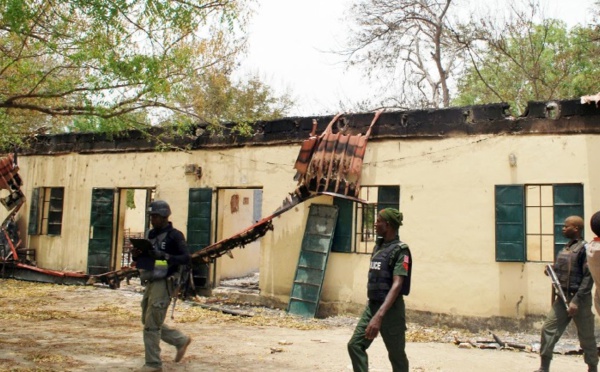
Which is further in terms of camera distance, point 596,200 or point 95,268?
point 95,268

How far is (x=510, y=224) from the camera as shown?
29.1 ft

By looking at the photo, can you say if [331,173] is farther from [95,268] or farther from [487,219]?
[95,268]

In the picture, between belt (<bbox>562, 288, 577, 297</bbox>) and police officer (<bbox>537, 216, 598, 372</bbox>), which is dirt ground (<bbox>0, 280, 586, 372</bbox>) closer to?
police officer (<bbox>537, 216, 598, 372</bbox>)

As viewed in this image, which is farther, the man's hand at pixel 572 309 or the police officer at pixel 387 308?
the man's hand at pixel 572 309

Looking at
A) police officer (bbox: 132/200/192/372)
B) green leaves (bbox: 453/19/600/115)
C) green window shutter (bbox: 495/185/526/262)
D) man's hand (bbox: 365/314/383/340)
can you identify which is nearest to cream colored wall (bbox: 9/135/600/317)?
green window shutter (bbox: 495/185/526/262)

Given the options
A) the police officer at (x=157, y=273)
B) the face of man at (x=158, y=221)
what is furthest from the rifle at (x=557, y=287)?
the face of man at (x=158, y=221)

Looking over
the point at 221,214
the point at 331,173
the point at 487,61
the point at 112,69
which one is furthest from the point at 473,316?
the point at 487,61

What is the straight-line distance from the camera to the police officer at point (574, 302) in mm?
5594

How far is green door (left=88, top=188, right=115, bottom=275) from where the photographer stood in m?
12.8

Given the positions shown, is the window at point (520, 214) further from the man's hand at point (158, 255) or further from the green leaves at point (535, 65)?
the green leaves at point (535, 65)

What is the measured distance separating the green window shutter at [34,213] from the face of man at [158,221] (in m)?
9.65

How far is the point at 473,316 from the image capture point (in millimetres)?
9016

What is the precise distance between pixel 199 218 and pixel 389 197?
13.2 ft

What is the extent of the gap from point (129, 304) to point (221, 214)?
255cm
